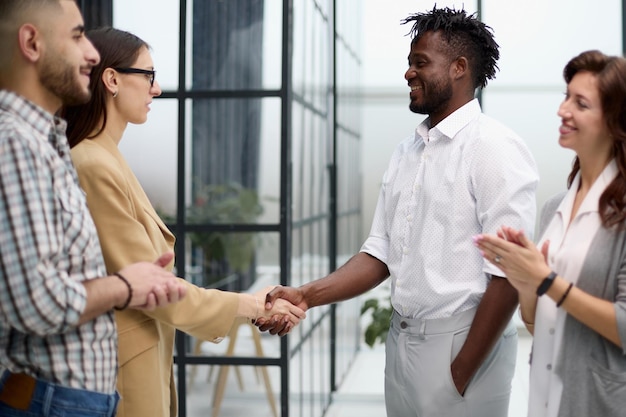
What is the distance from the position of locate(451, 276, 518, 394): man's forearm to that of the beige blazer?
0.64 metres

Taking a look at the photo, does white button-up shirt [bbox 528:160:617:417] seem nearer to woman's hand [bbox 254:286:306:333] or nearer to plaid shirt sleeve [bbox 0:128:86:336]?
woman's hand [bbox 254:286:306:333]

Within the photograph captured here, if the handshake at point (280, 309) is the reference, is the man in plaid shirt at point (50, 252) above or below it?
above

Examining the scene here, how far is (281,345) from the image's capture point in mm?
3559

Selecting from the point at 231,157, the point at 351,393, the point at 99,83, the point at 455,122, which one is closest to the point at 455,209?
the point at 455,122

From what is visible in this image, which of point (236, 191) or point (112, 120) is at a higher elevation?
point (112, 120)

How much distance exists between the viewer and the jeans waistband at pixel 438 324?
2.11 meters

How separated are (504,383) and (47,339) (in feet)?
3.82

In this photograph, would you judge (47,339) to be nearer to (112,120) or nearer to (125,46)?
(112,120)

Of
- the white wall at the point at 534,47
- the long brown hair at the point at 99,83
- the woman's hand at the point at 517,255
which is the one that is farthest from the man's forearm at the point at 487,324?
the white wall at the point at 534,47

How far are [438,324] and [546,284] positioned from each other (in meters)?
0.52

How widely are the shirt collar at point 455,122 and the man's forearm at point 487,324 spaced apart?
0.41m

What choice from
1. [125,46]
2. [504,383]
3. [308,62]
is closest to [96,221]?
[125,46]

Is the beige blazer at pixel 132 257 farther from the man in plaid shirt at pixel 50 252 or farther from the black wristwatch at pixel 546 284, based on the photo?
the black wristwatch at pixel 546 284

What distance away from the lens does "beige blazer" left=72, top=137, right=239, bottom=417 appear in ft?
6.09
